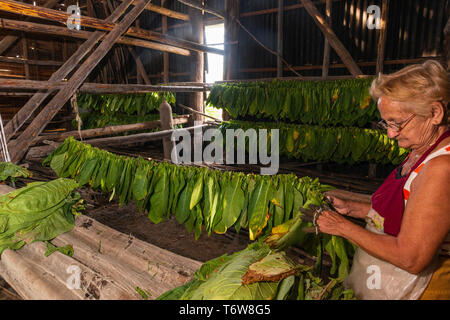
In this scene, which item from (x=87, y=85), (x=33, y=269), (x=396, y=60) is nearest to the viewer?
(x=33, y=269)

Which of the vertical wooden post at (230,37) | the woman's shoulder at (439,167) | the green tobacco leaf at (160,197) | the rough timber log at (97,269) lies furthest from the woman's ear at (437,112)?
the vertical wooden post at (230,37)

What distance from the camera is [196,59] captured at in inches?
269

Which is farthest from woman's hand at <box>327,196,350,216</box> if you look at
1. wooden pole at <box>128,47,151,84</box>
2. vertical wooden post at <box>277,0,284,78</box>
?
wooden pole at <box>128,47,151,84</box>

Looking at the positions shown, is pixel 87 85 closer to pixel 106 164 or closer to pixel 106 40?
pixel 106 40

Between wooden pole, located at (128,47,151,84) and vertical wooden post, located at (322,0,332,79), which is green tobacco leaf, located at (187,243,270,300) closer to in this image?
vertical wooden post, located at (322,0,332,79)

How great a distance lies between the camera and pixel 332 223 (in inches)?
48.7

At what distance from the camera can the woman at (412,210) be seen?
97cm

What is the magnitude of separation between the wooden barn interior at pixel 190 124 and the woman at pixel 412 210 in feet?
0.71

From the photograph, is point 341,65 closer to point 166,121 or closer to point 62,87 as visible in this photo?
point 166,121

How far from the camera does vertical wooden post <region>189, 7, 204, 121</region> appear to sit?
6664 mm
